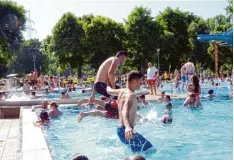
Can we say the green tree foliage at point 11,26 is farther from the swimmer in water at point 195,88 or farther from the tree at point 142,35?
the swimmer in water at point 195,88

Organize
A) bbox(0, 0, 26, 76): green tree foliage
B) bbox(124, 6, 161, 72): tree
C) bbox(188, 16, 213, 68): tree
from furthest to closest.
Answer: bbox(188, 16, 213, 68): tree, bbox(124, 6, 161, 72): tree, bbox(0, 0, 26, 76): green tree foliage

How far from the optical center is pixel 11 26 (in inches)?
1464

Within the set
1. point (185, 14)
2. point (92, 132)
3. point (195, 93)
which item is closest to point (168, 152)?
point (92, 132)

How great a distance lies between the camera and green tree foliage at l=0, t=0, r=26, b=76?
37500 millimetres

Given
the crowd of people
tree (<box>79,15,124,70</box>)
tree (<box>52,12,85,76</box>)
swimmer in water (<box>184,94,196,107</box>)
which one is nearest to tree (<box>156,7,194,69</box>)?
tree (<box>79,15,124,70</box>)

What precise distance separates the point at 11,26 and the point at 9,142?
31259 mm

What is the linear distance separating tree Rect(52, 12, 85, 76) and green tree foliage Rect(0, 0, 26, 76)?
476 centimetres

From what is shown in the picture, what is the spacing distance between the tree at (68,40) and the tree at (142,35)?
6.20 meters

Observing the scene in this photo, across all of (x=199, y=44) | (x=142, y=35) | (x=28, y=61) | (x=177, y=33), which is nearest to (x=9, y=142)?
(x=142, y=35)

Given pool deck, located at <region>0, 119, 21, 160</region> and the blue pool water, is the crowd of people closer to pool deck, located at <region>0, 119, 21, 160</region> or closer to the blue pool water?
the blue pool water

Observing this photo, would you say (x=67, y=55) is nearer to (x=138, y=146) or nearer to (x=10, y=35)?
(x=10, y=35)

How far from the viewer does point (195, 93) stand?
12438 millimetres

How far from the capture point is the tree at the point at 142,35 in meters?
44.0

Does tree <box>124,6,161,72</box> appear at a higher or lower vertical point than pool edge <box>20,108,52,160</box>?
higher
